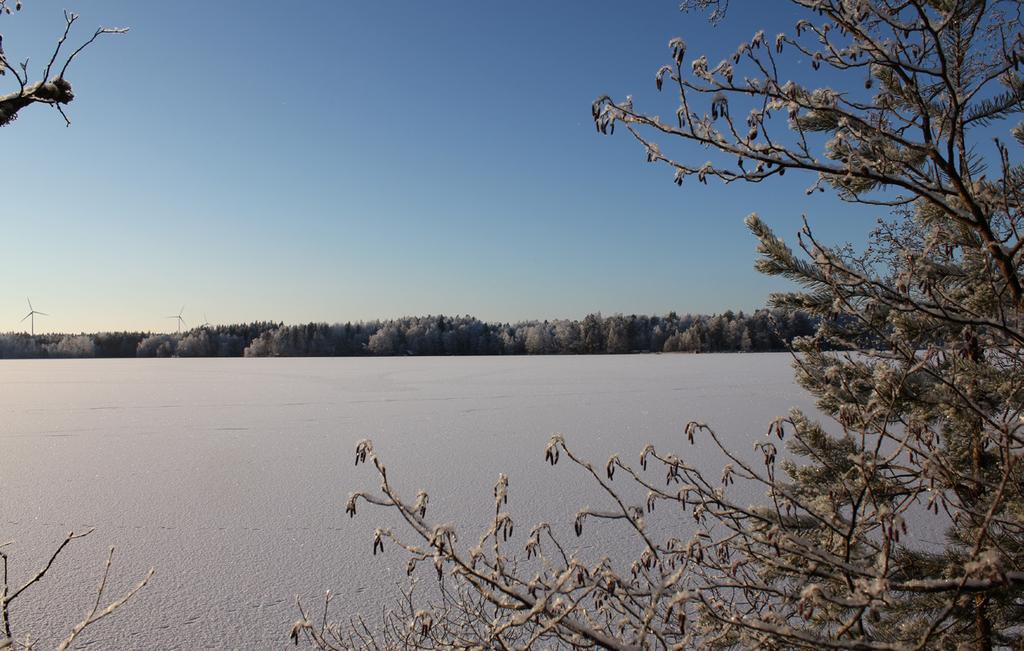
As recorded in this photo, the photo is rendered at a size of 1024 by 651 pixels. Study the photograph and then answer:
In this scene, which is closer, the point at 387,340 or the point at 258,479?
the point at 258,479

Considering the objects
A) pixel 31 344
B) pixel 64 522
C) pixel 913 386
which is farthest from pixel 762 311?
pixel 31 344

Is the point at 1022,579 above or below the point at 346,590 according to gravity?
above

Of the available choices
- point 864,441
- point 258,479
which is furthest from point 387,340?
point 864,441

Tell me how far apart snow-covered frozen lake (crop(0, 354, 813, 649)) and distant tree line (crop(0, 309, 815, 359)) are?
46.7 metres

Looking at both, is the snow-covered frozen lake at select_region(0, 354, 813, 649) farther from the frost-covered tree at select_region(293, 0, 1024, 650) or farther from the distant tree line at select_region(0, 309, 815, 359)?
the distant tree line at select_region(0, 309, 815, 359)

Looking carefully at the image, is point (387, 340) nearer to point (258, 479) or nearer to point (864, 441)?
point (258, 479)

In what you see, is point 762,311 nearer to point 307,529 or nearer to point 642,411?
point 307,529

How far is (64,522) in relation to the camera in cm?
540

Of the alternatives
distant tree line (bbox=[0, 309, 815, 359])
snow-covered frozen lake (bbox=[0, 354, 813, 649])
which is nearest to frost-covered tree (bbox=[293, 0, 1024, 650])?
snow-covered frozen lake (bbox=[0, 354, 813, 649])

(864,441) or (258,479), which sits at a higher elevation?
(864,441)

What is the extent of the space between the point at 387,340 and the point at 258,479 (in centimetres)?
5650

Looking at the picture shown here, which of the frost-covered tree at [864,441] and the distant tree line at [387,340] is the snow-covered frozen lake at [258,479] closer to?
the frost-covered tree at [864,441]

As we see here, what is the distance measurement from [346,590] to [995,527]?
369cm

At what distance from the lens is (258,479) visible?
6883mm
